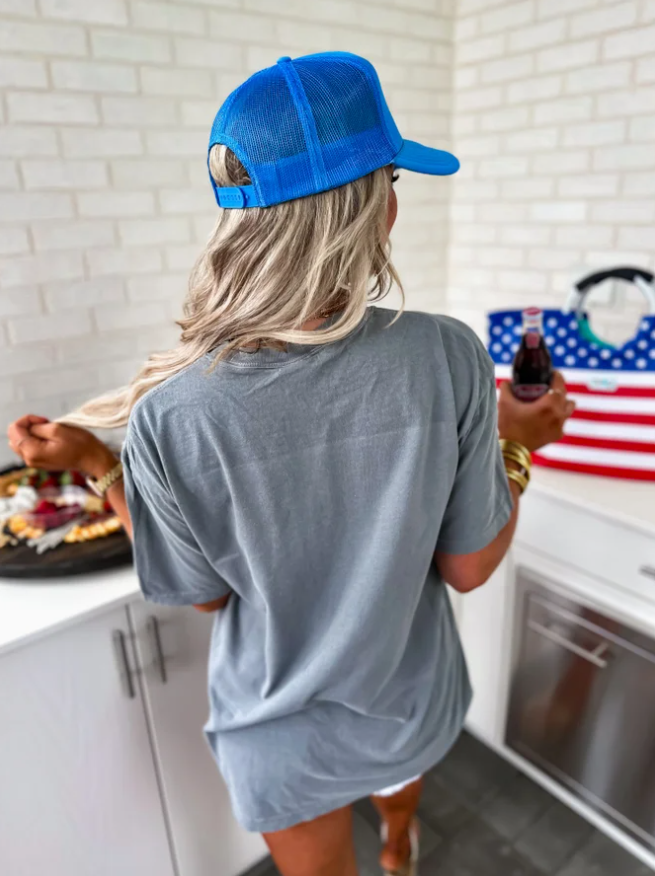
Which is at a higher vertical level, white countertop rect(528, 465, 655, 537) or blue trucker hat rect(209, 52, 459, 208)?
blue trucker hat rect(209, 52, 459, 208)

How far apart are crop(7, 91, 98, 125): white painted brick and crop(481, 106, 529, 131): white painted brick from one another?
104 centimetres

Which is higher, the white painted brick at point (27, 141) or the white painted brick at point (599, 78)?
the white painted brick at point (599, 78)

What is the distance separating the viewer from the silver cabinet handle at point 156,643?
3.69 ft

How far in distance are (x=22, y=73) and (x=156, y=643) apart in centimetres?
108

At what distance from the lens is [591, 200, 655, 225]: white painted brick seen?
4.85 ft

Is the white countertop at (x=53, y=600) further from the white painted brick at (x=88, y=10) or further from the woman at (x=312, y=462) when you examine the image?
the white painted brick at (x=88, y=10)

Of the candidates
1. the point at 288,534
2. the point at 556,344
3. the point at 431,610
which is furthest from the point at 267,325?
the point at 556,344

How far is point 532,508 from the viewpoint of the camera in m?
1.42

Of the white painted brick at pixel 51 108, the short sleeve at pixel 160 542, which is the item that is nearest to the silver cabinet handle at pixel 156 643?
the short sleeve at pixel 160 542

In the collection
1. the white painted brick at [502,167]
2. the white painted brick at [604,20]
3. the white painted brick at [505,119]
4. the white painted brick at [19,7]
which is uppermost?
the white painted brick at [604,20]

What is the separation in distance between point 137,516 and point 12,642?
13.9 inches

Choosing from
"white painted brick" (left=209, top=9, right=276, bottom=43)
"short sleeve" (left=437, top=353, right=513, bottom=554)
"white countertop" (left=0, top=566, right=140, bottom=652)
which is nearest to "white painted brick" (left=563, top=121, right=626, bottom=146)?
"white painted brick" (left=209, top=9, right=276, bottom=43)

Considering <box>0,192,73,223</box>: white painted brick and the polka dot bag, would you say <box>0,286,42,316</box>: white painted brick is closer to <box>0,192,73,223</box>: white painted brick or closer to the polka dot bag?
<box>0,192,73,223</box>: white painted brick

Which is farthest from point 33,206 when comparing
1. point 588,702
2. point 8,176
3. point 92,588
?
point 588,702
